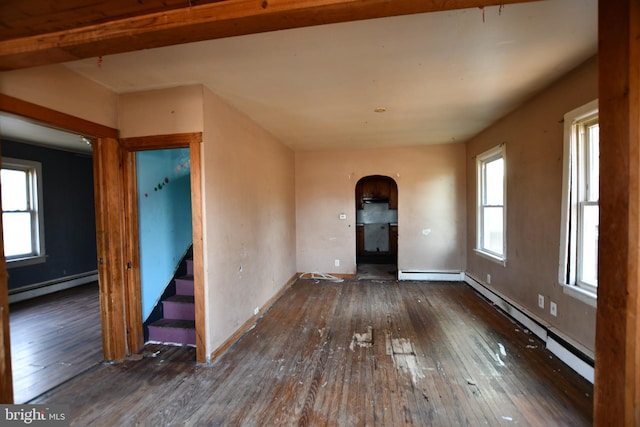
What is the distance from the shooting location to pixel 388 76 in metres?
2.22

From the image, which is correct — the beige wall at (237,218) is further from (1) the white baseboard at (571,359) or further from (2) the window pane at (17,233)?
(2) the window pane at (17,233)

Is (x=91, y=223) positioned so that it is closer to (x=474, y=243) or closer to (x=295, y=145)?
(x=295, y=145)

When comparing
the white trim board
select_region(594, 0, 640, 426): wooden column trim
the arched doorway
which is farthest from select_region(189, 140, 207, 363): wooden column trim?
the arched doorway

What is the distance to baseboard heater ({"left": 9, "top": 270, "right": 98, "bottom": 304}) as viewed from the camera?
4.11 metres

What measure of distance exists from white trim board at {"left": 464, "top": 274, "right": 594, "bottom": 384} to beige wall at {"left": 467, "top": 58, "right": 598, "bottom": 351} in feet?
0.20

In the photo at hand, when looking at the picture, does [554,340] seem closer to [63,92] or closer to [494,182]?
[494,182]

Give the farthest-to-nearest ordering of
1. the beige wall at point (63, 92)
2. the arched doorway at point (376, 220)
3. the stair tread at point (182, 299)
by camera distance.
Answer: the arched doorway at point (376, 220) < the stair tread at point (182, 299) < the beige wall at point (63, 92)

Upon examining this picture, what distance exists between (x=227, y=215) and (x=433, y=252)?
153 inches

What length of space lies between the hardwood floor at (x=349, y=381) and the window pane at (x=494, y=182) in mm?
1722

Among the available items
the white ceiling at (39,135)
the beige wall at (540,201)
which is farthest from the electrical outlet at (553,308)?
the white ceiling at (39,135)

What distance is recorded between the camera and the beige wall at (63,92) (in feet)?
5.75

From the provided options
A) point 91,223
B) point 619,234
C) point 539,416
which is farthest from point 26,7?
point 91,223

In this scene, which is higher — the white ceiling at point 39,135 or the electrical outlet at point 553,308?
the white ceiling at point 39,135

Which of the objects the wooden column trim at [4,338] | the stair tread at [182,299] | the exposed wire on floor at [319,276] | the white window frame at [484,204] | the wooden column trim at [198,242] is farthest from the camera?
the exposed wire on floor at [319,276]
